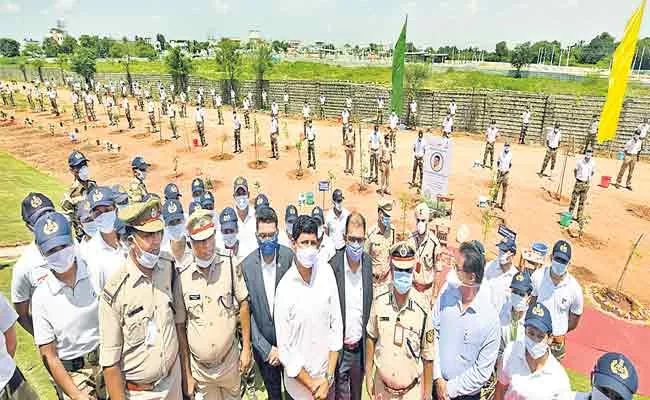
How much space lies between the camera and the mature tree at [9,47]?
7800 centimetres

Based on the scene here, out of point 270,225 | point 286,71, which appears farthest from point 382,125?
point 270,225

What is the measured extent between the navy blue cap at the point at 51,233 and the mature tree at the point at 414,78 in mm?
22227

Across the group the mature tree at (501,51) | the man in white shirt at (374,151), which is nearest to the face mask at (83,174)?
the man in white shirt at (374,151)

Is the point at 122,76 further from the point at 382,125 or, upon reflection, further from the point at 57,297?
the point at 57,297

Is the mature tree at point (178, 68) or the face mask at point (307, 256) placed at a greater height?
the mature tree at point (178, 68)

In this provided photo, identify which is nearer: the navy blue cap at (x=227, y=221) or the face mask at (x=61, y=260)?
the face mask at (x=61, y=260)

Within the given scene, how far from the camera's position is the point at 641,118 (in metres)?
16.2

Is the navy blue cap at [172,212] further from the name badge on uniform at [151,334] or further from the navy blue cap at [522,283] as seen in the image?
the navy blue cap at [522,283]

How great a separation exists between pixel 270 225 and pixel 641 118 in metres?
19.0

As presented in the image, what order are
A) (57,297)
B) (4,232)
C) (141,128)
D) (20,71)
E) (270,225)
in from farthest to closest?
(20,71) → (141,128) → (4,232) → (270,225) → (57,297)

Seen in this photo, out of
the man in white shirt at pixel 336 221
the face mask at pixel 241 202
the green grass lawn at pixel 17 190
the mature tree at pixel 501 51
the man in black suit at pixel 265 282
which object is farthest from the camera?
the mature tree at pixel 501 51

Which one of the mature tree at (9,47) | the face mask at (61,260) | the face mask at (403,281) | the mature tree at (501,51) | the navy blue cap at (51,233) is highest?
the mature tree at (9,47)

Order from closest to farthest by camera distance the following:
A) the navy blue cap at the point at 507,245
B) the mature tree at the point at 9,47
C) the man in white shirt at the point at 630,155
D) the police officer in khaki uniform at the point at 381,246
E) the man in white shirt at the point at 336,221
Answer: the navy blue cap at the point at 507,245 < the police officer in khaki uniform at the point at 381,246 < the man in white shirt at the point at 336,221 < the man in white shirt at the point at 630,155 < the mature tree at the point at 9,47

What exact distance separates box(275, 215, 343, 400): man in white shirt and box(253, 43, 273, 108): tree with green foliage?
28.1 meters
